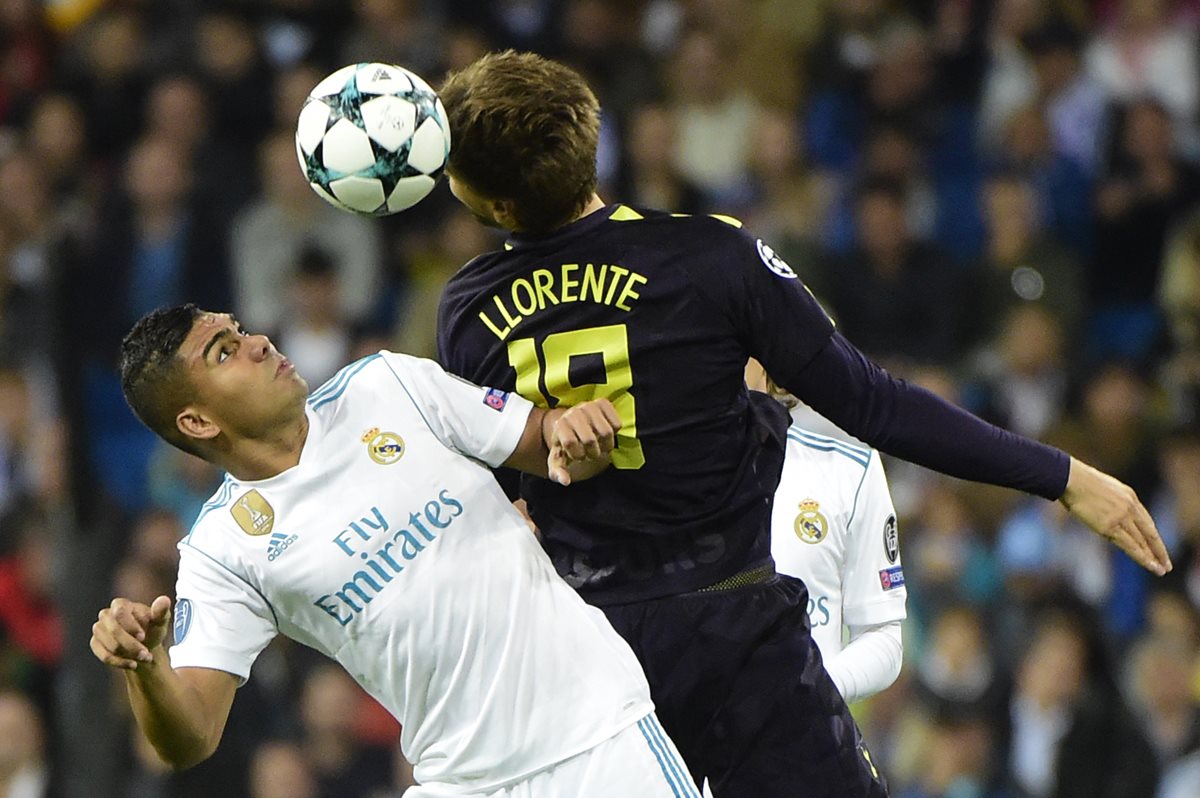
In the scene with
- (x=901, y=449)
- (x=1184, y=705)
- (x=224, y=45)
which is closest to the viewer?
(x=901, y=449)

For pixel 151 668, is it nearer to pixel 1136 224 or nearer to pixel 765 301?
pixel 765 301

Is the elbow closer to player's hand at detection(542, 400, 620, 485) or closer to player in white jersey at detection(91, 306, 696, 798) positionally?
player in white jersey at detection(91, 306, 696, 798)

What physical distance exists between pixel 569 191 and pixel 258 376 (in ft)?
2.48

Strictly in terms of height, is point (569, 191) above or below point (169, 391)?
above

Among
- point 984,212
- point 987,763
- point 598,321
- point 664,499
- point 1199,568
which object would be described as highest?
point 598,321

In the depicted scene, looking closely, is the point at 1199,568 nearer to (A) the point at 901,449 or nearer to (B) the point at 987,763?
(B) the point at 987,763

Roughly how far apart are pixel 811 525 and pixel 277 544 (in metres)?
1.52

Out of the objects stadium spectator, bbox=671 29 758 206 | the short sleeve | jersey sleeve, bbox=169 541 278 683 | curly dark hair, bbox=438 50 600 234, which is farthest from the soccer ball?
stadium spectator, bbox=671 29 758 206

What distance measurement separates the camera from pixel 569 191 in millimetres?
3936

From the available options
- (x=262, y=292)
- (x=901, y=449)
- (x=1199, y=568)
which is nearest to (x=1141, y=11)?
(x=1199, y=568)

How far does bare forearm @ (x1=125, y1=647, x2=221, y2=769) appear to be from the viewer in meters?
3.66

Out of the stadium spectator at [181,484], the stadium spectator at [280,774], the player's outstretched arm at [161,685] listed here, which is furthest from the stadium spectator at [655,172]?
the player's outstretched arm at [161,685]

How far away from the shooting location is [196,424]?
400 cm

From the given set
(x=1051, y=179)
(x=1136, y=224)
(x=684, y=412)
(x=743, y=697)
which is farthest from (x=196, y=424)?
(x=1051, y=179)
